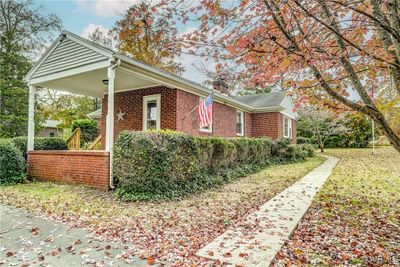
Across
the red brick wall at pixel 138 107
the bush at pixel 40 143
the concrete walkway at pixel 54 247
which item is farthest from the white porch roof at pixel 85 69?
the concrete walkway at pixel 54 247

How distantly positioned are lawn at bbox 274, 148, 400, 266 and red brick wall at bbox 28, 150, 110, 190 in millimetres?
5564

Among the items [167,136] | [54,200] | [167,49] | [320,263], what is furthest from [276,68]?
[54,200]

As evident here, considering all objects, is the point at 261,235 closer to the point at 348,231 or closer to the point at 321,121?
the point at 348,231

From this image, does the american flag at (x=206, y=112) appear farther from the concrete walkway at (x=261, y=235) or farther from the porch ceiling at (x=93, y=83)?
the concrete walkway at (x=261, y=235)

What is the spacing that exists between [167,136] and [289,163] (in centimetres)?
1026

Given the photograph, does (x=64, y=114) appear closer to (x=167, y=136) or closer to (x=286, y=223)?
(x=167, y=136)

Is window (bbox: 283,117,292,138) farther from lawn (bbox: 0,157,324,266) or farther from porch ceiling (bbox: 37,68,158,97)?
lawn (bbox: 0,157,324,266)

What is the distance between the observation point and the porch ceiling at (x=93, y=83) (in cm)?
982

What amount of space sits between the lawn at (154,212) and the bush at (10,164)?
583 mm

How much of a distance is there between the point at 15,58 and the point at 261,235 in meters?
22.4

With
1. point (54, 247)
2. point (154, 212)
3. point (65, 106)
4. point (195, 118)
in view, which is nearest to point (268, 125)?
point (195, 118)

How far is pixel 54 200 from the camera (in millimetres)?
6602

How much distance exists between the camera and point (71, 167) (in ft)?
28.3

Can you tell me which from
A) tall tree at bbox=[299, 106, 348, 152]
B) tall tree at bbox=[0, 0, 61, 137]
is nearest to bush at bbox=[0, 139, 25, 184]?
tall tree at bbox=[0, 0, 61, 137]
